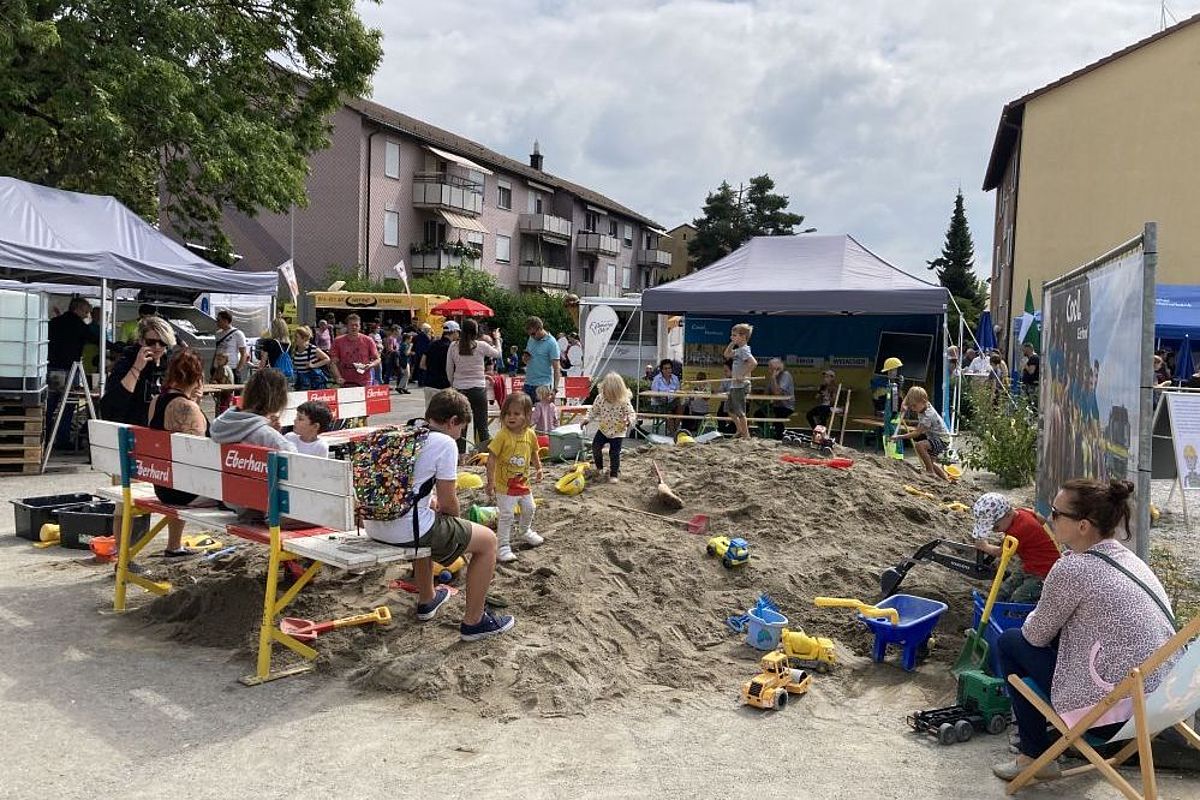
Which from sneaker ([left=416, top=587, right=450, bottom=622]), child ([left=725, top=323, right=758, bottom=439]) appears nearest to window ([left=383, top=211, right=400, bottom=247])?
child ([left=725, top=323, right=758, bottom=439])

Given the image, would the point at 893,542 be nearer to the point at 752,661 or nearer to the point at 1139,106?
the point at 752,661

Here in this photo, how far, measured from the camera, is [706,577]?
251 inches

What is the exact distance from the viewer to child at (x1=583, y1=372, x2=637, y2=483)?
9.00m

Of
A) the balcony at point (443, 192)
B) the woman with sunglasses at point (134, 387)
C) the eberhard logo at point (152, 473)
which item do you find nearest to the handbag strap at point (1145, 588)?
the eberhard logo at point (152, 473)

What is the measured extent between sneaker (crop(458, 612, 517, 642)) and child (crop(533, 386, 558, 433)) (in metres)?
6.91

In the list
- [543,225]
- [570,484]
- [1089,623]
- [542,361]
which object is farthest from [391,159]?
[1089,623]

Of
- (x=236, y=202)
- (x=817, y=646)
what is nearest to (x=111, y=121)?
(x=236, y=202)

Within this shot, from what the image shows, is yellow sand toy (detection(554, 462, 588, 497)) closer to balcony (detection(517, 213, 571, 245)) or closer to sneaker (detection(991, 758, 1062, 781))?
sneaker (detection(991, 758, 1062, 781))

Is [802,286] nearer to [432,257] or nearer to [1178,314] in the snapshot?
[1178,314]

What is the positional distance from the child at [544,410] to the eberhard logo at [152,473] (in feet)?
21.5

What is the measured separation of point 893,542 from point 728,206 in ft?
199

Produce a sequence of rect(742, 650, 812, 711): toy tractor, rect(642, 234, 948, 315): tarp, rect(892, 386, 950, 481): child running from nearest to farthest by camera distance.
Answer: rect(742, 650, 812, 711): toy tractor < rect(892, 386, 950, 481): child < rect(642, 234, 948, 315): tarp

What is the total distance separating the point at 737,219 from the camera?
66.2 metres

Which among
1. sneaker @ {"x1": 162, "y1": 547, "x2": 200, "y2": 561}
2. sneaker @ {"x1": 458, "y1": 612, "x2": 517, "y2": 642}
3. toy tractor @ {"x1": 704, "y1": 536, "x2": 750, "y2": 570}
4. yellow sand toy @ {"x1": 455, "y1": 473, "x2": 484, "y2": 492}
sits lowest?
sneaker @ {"x1": 162, "y1": 547, "x2": 200, "y2": 561}
